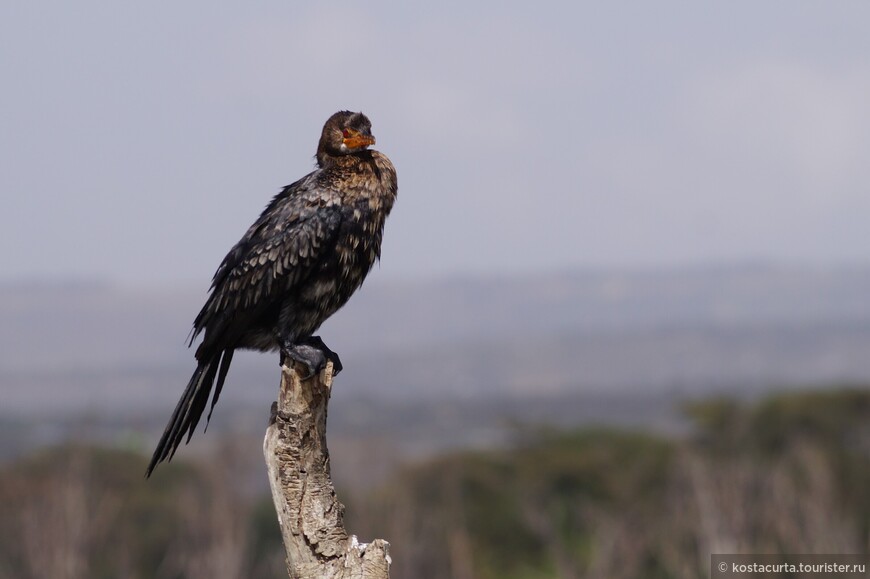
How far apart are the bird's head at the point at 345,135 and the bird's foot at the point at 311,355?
1.43 m

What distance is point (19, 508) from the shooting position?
56281mm

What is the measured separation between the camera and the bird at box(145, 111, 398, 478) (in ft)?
37.0

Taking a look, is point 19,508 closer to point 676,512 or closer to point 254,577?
point 254,577

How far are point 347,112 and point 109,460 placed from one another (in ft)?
189

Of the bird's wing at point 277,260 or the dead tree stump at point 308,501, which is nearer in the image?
the dead tree stump at point 308,501

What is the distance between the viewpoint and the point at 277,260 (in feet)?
37.0

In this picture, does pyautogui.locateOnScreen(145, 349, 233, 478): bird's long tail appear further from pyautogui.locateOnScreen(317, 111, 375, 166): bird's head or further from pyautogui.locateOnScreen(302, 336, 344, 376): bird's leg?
pyautogui.locateOnScreen(317, 111, 375, 166): bird's head

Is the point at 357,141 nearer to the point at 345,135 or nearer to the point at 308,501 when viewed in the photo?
the point at 345,135

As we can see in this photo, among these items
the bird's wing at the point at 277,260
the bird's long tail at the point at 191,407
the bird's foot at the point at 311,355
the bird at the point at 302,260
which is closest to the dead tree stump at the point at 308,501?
the bird's foot at the point at 311,355

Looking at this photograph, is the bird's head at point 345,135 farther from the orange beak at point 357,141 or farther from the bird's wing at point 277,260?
the bird's wing at point 277,260

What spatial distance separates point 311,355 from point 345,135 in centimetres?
198

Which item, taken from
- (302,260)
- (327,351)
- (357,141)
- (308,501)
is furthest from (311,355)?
(357,141)

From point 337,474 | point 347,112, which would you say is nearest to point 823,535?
point 347,112

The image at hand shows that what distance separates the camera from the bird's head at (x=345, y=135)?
38.0 ft
